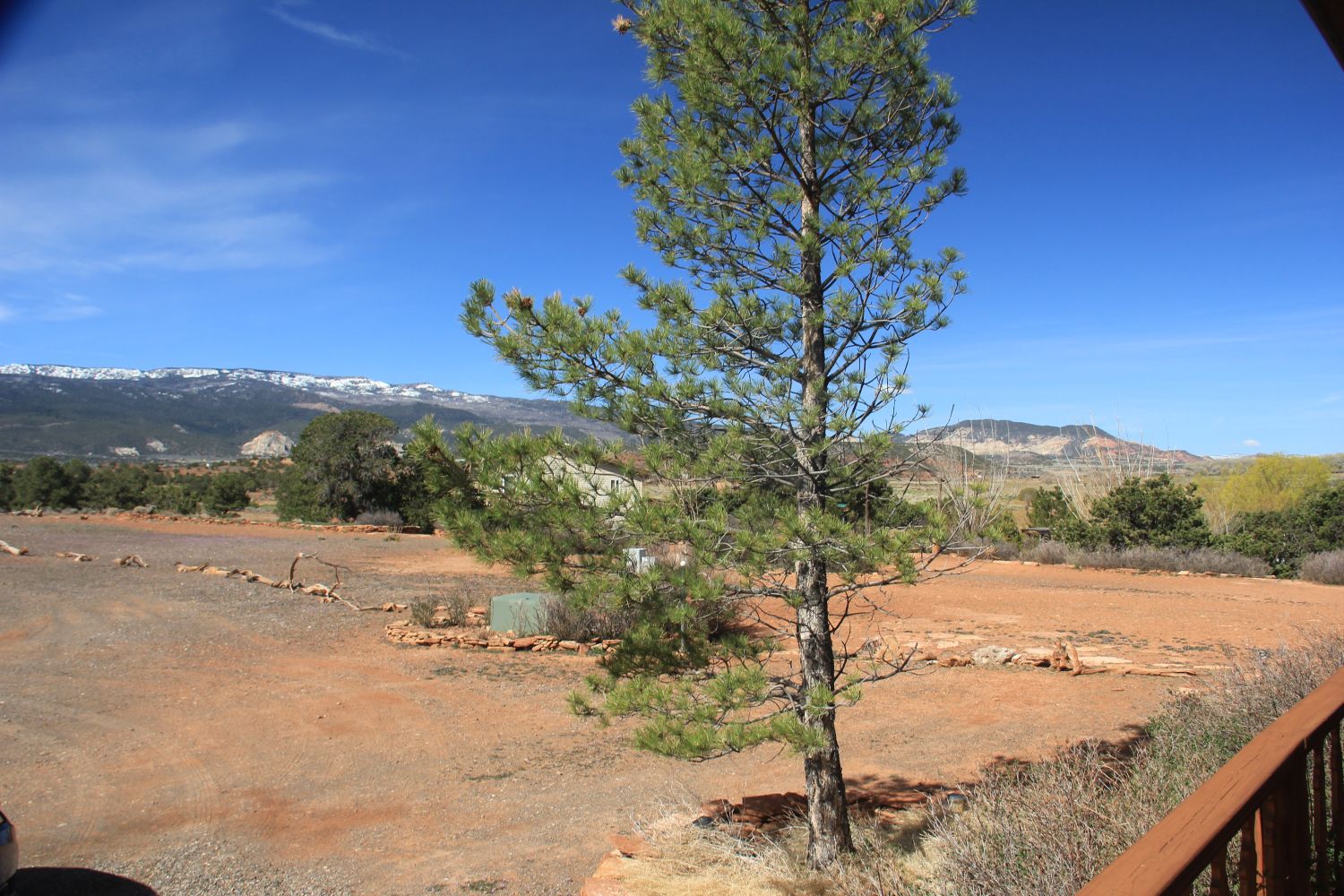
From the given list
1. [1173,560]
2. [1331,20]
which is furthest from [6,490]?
[1331,20]

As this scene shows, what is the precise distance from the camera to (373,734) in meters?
8.33

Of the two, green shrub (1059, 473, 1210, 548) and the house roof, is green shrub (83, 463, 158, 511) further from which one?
the house roof

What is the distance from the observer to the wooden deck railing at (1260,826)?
4.63 feet

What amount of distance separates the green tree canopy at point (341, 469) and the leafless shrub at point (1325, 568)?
2615 cm

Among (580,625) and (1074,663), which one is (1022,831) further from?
(580,625)

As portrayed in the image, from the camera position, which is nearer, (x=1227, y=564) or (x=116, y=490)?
(x=1227, y=564)

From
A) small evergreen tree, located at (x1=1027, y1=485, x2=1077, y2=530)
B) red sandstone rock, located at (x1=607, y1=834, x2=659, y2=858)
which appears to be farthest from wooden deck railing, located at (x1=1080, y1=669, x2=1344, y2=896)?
small evergreen tree, located at (x1=1027, y1=485, x2=1077, y2=530)

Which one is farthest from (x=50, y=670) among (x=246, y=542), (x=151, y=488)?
(x=151, y=488)

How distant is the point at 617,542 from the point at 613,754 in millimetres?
4474

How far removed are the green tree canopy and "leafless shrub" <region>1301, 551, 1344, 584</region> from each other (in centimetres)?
2615

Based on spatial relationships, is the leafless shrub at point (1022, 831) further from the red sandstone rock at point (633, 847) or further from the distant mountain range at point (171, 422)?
the distant mountain range at point (171, 422)

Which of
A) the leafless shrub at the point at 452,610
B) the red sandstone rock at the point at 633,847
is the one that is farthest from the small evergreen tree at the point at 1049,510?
the red sandstone rock at the point at 633,847

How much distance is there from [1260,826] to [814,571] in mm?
2444

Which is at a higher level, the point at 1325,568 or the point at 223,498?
the point at 223,498
